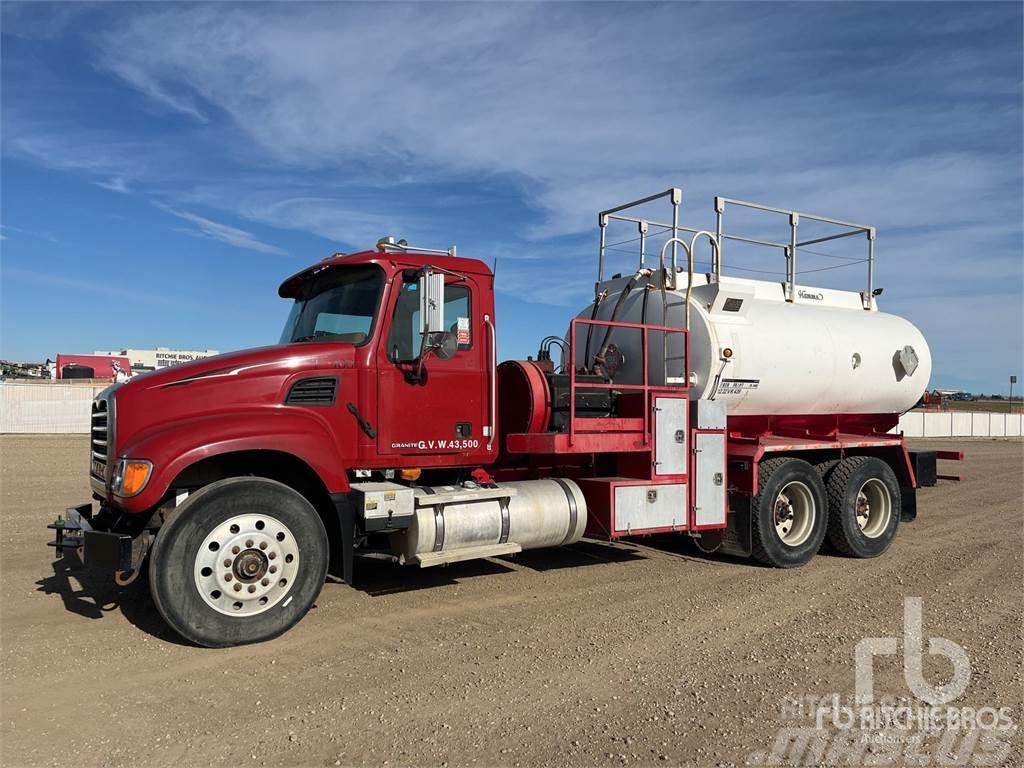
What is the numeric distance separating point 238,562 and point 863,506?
766 cm

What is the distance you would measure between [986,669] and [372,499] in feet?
15.4

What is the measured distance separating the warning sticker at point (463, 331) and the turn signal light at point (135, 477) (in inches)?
113

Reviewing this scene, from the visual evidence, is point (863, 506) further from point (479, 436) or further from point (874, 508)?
point (479, 436)

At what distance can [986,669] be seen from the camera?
5.24 metres

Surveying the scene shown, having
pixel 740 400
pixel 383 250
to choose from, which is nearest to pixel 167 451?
pixel 383 250

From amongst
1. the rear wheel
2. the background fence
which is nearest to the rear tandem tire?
the rear wheel

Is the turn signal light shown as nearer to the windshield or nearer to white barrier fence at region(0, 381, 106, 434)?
the windshield

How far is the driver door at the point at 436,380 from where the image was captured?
6.65 metres

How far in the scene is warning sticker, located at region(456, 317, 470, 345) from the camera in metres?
7.06

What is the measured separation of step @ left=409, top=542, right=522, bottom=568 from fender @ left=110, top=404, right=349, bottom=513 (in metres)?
0.91

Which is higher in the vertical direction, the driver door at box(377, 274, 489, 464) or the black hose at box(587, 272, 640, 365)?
the black hose at box(587, 272, 640, 365)

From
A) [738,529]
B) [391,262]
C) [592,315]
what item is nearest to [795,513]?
[738,529]

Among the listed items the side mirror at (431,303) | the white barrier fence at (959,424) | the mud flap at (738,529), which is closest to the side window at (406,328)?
the side mirror at (431,303)

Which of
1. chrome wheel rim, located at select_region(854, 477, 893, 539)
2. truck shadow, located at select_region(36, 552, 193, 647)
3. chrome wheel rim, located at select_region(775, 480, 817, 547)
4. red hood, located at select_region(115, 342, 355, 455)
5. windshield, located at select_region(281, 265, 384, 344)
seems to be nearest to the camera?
red hood, located at select_region(115, 342, 355, 455)
